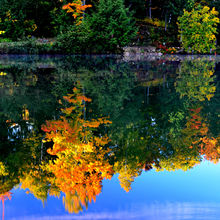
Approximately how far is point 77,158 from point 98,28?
41174 millimetres

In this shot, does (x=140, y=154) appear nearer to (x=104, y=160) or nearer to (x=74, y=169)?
(x=104, y=160)

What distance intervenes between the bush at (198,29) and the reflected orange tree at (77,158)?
42.0 meters

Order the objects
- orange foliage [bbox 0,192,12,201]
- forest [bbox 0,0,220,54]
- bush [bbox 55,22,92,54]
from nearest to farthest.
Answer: orange foliage [bbox 0,192,12,201] → bush [bbox 55,22,92,54] → forest [bbox 0,0,220,54]

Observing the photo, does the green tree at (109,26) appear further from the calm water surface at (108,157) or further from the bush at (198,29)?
the calm water surface at (108,157)

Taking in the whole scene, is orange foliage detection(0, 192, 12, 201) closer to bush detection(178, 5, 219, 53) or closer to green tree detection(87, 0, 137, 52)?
green tree detection(87, 0, 137, 52)

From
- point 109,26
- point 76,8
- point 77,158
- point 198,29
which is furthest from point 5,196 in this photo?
point 198,29

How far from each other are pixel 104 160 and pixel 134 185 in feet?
4.09

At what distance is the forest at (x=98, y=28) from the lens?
4553 centimetres

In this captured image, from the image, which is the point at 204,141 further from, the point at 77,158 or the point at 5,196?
the point at 5,196

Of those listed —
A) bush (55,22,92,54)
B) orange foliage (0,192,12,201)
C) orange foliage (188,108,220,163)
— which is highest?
orange foliage (0,192,12,201)

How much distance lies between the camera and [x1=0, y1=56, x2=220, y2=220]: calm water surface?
5137 mm

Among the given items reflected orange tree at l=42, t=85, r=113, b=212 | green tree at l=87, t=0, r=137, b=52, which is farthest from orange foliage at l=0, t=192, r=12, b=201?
green tree at l=87, t=0, r=137, b=52

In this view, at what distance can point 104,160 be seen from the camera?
279 inches

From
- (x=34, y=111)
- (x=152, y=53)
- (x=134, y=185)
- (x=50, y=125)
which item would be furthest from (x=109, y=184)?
(x=152, y=53)
